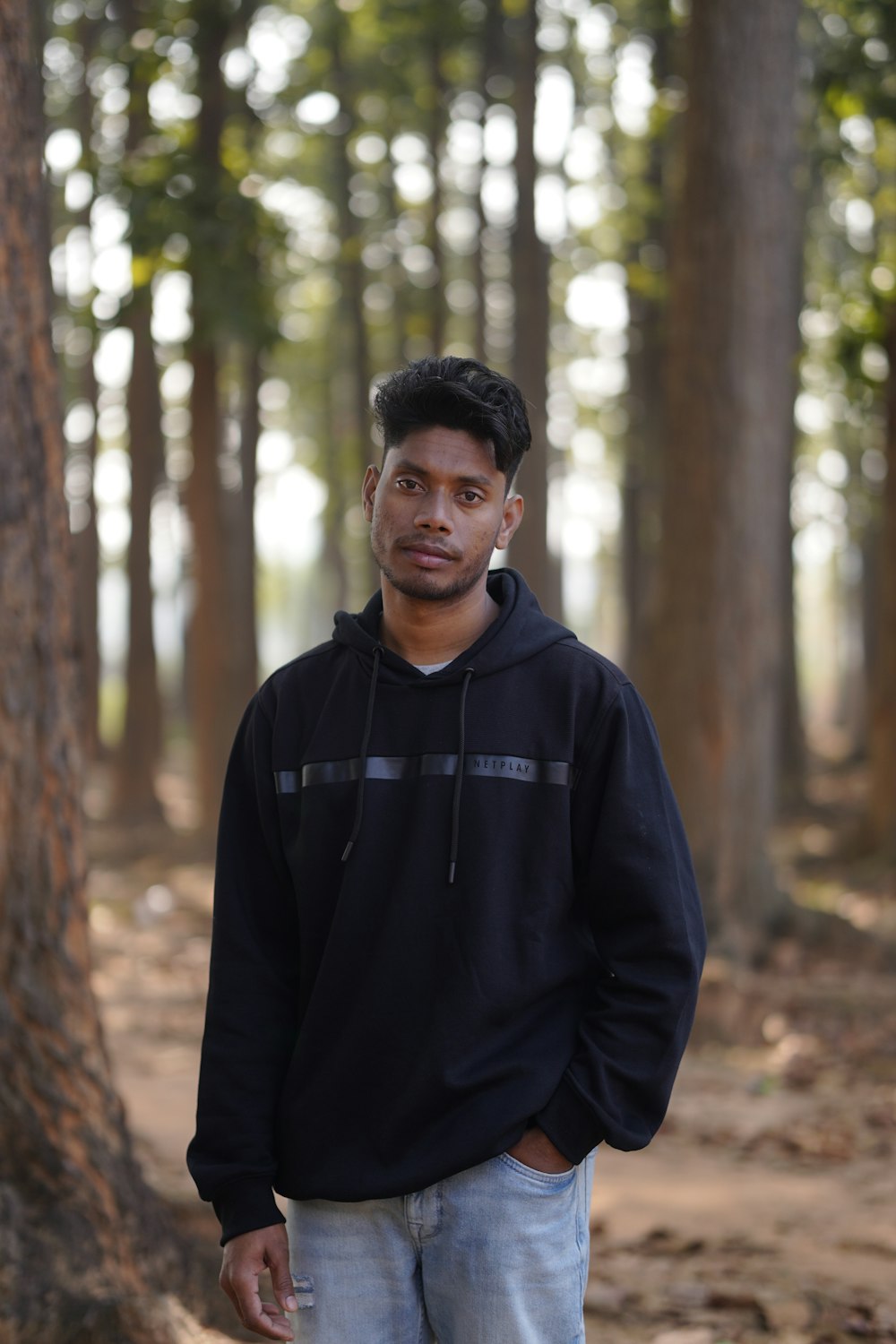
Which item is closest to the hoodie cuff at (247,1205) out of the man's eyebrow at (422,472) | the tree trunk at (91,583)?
the man's eyebrow at (422,472)

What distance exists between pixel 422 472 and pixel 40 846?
202 centimetres

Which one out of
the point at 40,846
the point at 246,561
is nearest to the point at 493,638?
the point at 40,846

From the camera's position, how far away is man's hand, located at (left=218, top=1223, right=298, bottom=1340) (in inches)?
101

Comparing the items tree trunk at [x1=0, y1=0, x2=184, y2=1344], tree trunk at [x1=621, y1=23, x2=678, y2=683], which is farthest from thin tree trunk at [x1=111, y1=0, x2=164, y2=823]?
tree trunk at [x1=0, y1=0, x2=184, y2=1344]

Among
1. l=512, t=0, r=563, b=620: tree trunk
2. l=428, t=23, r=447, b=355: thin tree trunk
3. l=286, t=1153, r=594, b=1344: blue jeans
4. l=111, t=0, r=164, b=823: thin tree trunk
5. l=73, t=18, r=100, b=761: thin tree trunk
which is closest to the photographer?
l=286, t=1153, r=594, b=1344: blue jeans

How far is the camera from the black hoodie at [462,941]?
2479 millimetres

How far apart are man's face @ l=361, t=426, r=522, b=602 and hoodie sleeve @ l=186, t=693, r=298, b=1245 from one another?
0.44 metres

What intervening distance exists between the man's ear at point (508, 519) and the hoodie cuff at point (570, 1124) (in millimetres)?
1040

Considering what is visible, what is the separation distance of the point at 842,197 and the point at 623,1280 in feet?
79.6

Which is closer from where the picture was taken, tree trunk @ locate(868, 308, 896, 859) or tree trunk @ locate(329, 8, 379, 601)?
tree trunk @ locate(868, 308, 896, 859)

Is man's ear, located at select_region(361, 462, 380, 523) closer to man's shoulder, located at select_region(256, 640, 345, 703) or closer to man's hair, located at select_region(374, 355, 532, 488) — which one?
man's hair, located at select_region(374, 355, 532, 488)

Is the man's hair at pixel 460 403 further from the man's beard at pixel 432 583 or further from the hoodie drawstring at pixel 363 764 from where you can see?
the hoodie drawstring at pixel 363 764

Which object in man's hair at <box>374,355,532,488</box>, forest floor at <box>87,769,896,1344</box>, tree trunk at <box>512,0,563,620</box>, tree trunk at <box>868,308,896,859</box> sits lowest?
forest floor at <box>87,769,896,1344</box>

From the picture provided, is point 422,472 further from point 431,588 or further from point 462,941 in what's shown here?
point 462,941
